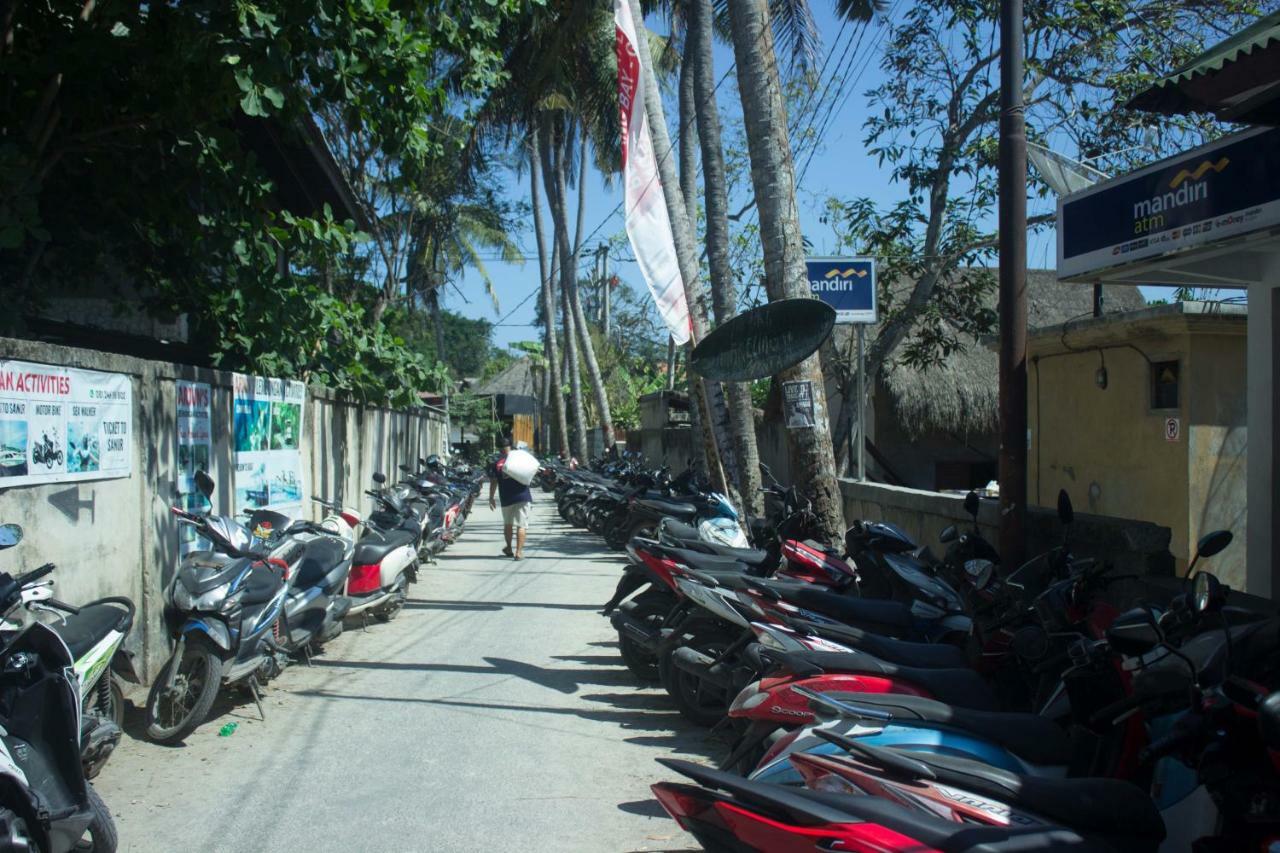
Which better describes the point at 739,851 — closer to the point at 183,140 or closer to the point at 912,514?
the point at 912,514

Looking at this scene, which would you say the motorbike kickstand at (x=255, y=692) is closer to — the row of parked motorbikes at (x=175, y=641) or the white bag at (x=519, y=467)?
the row of parked motorbikes at (x=175, y=641)

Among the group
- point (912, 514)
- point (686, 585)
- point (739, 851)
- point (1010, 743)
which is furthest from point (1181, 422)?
point (739, 851)

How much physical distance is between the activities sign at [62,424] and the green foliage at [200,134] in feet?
4.80

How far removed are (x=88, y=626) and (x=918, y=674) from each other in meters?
3.57

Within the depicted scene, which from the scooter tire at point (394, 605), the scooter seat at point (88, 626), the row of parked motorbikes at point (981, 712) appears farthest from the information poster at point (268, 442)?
the row of parked motorbikes at point (981, 712)

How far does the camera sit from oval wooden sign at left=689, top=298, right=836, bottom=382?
6.48 m

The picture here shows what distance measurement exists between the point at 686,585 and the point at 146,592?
140 inches

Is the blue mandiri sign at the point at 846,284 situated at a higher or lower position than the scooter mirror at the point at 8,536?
higher

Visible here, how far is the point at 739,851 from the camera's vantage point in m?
2.80

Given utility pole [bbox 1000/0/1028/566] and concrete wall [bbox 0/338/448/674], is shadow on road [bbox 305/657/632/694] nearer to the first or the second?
concrete wall [bbox 0/338/448/674]

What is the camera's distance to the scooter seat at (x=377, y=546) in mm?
8758

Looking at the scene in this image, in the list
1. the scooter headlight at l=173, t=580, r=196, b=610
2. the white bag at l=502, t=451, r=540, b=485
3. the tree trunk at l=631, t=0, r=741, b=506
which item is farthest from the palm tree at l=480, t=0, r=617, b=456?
the scooter headlight at l=173, t=580, r=196, b=610

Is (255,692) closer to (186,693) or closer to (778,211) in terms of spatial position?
(186,693)

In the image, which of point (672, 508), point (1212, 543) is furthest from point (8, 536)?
point (672, 508)
